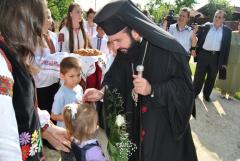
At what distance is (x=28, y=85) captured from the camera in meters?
1.56

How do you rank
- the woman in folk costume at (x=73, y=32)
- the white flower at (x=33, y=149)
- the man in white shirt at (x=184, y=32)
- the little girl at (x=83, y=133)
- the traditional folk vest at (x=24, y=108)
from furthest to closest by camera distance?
the man in white shirt at (x=184, y=32) < the woman in folk costume at (x=73, y=32) < the little girl at (x=83, y=133) < the white flower at (x=33, y=149) < the traditional folk vest at (x=24, y=108)

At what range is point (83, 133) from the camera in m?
2.69

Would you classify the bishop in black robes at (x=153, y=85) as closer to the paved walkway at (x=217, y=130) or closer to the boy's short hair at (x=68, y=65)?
the boy's short hair at (x=68, y=65)

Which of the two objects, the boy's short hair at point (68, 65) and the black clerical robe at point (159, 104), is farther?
the boy's short hair at point (68, 65)

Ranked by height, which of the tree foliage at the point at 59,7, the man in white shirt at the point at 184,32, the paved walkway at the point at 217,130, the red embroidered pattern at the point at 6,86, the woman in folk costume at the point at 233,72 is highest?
the tree foliage at the point at 59,7

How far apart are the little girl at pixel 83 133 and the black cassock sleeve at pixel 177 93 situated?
23.7 inches

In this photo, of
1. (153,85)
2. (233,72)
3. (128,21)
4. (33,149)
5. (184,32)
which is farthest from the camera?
(233,72)

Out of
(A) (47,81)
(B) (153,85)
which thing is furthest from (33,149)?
(A) (47,81)

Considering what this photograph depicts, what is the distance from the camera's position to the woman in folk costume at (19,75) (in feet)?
4.26

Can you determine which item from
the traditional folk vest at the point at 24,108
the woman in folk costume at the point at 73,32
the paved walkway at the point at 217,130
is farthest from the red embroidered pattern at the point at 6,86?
the woman in folk costume at the point at 73,32

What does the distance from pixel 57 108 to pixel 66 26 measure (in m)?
2.19

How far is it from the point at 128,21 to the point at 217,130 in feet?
13.7

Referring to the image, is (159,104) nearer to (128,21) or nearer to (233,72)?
(128,21)

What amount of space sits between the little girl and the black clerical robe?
40cm
